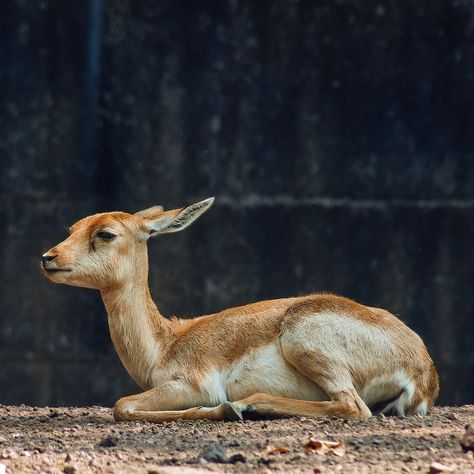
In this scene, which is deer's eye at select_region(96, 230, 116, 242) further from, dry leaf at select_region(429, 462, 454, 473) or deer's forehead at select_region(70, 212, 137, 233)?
dry leaf at select_region(429, 462, 454, 473)

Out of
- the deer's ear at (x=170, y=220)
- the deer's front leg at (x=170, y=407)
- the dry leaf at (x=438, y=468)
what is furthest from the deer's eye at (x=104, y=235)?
the dry leaf at (x=438, y=468)

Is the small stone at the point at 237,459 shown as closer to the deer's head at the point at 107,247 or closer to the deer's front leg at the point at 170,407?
the deer's front leg at the point at 170,407

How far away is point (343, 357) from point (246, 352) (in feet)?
2.16

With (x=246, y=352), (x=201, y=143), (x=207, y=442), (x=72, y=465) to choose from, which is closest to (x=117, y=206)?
(x=201, y=143)

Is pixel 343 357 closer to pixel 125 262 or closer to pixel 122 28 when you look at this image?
pixel 125 262

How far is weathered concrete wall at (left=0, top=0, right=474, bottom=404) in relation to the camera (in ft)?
30.3

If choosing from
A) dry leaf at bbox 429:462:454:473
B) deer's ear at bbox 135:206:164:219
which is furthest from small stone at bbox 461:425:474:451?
deer's ear at bbox 135:206:164:219

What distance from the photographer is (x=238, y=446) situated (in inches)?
239

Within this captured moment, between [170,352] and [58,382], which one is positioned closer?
[170,352]

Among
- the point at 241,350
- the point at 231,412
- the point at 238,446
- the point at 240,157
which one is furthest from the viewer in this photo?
the point at 240,157

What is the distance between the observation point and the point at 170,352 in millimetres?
8008

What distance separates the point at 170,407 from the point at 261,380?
2.02 ft

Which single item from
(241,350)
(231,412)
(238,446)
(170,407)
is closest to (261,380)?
(241,350)

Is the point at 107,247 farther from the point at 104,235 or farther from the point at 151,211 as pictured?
the point at 151,211
